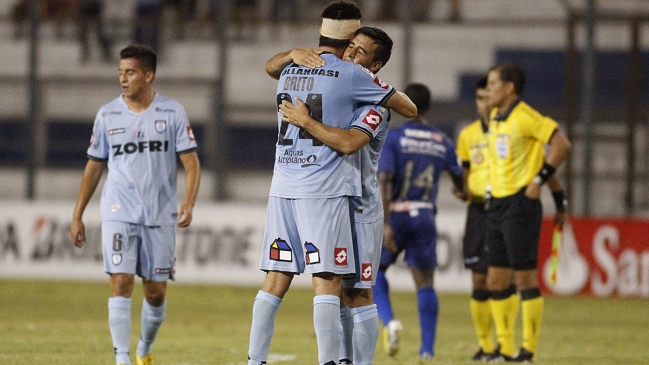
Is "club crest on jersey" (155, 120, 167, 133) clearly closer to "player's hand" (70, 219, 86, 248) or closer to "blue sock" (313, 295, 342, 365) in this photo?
"player's hand" (70, 219, 86, 248)

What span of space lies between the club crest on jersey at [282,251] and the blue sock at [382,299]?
10.5 feet

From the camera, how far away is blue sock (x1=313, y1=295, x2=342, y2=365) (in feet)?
20.4

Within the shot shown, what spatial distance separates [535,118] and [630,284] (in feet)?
24.6

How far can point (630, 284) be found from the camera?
1592 cm

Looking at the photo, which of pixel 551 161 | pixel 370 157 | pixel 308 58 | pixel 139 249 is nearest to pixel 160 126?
pixel 139 249

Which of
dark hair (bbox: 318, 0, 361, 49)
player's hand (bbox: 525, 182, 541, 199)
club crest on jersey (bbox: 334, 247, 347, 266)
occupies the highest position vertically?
dark hair (bbox: 318, 0, 361, 49)

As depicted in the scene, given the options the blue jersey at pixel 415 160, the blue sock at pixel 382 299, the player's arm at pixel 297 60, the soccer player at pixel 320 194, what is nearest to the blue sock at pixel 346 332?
the soccer player at pixel 320 194

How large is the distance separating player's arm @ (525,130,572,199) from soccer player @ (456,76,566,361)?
1.27 feet

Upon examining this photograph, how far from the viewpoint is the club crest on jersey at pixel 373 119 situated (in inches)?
250

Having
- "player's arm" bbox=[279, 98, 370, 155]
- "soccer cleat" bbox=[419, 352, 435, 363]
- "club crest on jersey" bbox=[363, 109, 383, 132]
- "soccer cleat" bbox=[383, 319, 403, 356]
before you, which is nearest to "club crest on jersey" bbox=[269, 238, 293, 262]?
"player's arm" bbox=[279, 98, 370, 155]

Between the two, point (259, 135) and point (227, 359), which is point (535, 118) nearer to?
point (227, 359)

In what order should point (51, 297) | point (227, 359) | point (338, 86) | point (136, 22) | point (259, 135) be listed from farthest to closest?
point (136, 22) < point (259, 135) < point (51, 297) < point (227, 359) < point (338, 86)

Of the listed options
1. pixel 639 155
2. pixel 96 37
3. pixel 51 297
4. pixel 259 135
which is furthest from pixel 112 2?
pixel 639 155

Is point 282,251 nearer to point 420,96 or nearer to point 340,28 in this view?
point 340,28
